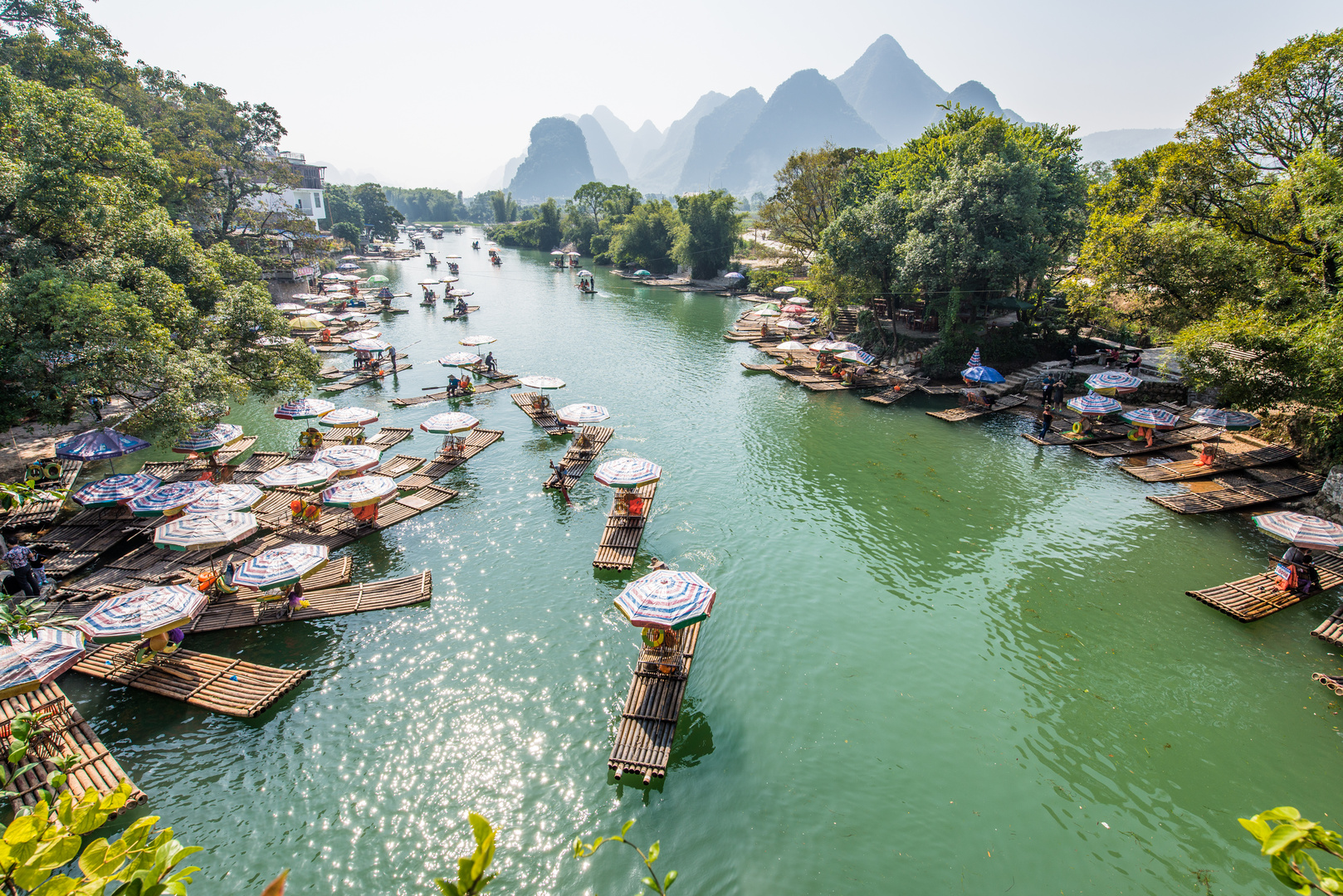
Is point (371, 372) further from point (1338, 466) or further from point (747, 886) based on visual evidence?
point (1338, 466)

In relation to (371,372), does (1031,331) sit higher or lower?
higher

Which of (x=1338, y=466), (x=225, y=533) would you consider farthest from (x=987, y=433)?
(x=225, y=533)

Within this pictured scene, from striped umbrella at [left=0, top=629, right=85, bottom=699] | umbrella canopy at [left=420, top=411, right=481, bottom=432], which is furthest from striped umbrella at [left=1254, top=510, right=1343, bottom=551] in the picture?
striped umbrella at [left=0, top=629, right=85, bottom=699]

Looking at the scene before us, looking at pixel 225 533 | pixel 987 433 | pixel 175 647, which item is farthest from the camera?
pixel 987 433

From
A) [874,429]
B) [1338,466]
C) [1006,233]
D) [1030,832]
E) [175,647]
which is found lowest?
[175,647]

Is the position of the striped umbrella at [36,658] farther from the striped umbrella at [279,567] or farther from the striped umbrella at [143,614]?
the striped umbrella at [279,567]

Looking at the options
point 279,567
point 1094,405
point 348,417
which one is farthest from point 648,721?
point 1094,405
